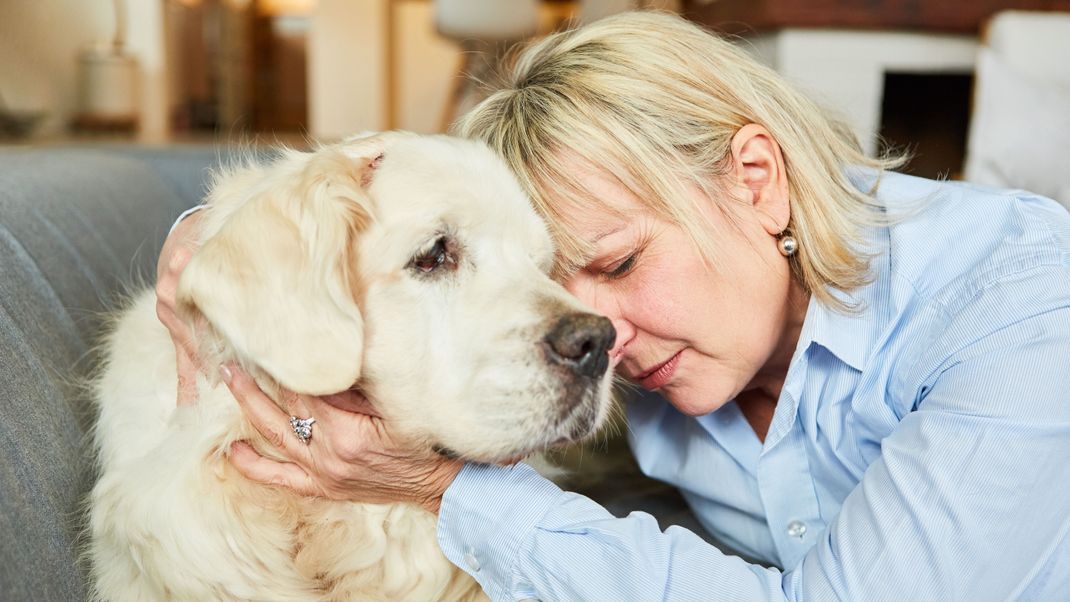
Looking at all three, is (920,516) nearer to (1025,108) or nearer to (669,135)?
(669,135)

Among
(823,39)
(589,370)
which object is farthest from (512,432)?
(823,39)

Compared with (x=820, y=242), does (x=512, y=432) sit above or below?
below

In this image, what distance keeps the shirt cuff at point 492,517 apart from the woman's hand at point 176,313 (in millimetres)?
377

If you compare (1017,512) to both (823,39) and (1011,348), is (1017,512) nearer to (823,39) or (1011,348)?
(1011,348)

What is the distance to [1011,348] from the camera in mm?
1095

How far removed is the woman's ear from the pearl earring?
20 mm

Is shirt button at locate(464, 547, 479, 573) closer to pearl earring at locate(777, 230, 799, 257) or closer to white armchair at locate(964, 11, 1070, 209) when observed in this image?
pearl earring at locate(777, 230, 799, 257)

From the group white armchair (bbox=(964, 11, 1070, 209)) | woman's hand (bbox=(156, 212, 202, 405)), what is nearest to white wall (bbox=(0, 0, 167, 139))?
woman's hand (bbox=(156, 212, 202, 405))

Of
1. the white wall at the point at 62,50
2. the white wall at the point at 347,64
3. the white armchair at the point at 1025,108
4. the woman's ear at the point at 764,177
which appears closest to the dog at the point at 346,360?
the woman's ear at the point at 764,177

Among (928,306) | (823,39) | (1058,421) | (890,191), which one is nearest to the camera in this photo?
(1058,421)

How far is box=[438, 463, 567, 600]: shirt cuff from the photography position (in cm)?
119

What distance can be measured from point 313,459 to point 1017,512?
86 cm

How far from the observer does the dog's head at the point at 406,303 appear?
3.35ft

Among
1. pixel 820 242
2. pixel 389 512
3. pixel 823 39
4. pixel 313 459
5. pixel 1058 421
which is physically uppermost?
pixel 823 39
